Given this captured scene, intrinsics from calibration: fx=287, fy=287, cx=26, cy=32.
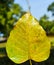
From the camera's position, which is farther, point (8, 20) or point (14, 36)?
point (8, 20)

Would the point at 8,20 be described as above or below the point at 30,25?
below

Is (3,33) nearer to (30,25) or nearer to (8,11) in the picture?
(8,11)

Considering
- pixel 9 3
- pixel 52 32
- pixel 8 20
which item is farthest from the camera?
pixel 9 3

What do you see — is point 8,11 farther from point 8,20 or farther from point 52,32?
point 52,32

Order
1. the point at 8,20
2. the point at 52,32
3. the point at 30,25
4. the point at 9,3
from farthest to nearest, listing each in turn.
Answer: the point at 9,3, the point at 8,20, the point at 52,32, the point at 30,25

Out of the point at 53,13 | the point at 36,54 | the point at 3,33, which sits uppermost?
the point at 36,54

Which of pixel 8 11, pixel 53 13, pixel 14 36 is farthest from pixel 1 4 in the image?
pixel 14 36
